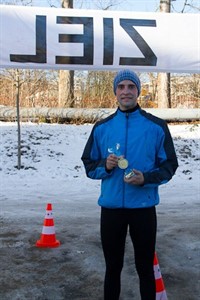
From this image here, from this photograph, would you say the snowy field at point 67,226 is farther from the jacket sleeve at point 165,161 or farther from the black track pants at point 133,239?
the jacket sleeve at point 165,161

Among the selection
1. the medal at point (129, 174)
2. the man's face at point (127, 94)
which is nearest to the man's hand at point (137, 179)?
the medal at point (129, 174)

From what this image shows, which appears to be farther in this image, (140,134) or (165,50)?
(165,50)

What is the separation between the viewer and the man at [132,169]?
309cm

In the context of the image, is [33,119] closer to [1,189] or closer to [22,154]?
[22,154]

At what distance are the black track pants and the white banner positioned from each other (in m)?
2.77

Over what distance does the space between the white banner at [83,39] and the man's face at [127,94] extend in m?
2.41

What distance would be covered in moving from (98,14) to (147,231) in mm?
3297

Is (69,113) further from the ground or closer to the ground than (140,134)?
further from the ground

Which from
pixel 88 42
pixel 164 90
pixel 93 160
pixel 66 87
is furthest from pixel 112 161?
pixel 164 90

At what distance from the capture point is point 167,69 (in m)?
5.68

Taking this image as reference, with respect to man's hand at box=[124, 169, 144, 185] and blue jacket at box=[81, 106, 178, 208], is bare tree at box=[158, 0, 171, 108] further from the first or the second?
man's hand at box=[124, 169, 144, 185]

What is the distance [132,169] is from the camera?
3008 millimetres

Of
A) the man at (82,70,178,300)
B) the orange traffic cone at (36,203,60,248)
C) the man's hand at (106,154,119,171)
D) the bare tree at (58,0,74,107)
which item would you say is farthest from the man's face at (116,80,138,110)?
the bare tree at (58,0,74,107)

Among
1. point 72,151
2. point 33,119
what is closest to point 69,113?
point 33,119
